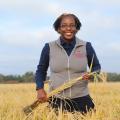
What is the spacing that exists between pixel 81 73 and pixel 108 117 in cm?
74

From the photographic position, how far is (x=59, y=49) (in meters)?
6.92

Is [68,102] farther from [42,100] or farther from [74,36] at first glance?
[74,36]

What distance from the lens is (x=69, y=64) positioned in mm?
6809

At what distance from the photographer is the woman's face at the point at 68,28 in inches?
269

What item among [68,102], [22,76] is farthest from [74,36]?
[22,76]

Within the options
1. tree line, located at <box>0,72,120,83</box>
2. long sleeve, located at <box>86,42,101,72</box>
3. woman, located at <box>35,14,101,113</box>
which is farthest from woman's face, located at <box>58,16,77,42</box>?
tree line, located at <box>0,72,120,83</box>

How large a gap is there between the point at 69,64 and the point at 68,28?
0.42m

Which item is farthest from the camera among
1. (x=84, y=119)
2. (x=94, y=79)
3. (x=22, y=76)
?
(x=22, y=76)

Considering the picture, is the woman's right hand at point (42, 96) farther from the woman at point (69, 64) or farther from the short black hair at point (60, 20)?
the short black hair at point (60, 20)

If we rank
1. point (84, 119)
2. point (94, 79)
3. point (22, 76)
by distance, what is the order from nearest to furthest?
point (84, 119)
point (94, 79)
point (22, 76)

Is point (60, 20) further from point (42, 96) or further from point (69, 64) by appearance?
point (42, 96)

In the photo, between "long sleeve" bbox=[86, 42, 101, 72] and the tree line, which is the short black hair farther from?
the tree line

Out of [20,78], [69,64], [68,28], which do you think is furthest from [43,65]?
[20,78]

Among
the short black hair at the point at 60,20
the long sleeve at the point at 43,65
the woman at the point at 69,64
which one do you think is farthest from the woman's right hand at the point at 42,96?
the short black hair at the point at 60,20
